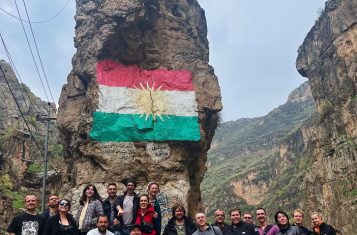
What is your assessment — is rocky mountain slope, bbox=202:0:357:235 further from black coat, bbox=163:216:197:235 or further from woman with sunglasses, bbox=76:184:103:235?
woman with sunglasses, bbox=76:184:103:235

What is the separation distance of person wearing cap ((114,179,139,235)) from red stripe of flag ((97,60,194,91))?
6315 millimetres

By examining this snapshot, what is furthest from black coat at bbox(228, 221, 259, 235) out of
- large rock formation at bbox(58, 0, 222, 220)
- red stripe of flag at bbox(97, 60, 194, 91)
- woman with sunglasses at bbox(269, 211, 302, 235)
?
red stripe of flag at bbox(97, 60, 194, 91)

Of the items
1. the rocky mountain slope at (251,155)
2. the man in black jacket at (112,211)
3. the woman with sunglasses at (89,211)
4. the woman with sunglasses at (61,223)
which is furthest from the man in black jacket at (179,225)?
the rocky mountain slope at (251,155)

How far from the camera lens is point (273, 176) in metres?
72.5

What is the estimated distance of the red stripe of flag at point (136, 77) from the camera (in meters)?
14.1

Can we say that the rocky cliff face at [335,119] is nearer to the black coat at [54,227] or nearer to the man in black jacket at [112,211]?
the man in black jacket at [112,211]

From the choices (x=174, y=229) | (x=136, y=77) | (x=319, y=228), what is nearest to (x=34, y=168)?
(x=136, y=77)

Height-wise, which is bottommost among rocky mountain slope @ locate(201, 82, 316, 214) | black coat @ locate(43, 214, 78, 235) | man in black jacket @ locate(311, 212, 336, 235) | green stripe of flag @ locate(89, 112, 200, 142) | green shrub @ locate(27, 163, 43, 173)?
man in black jacket @ locate(311, 212, 336, 235)

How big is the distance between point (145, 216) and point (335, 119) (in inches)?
1406

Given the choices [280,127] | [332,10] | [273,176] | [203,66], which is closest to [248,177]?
[273,176]

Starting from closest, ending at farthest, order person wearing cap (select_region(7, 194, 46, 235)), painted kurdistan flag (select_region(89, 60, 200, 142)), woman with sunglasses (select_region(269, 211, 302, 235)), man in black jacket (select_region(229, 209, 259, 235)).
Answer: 1. person wearing cap (select_region(7, 194, 46, 235))
2. woman with sunglasses (select_region(269, 211, 302, 235))
3. man in black jacket (select_region(229, 209, 259, 235))
4. painted kurdistan flag (select_region(89, 60, 200, 142))

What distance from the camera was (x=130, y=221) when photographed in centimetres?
794

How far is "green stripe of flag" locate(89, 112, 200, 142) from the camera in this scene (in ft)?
43.6

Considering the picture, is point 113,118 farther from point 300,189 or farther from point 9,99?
point 300,189
